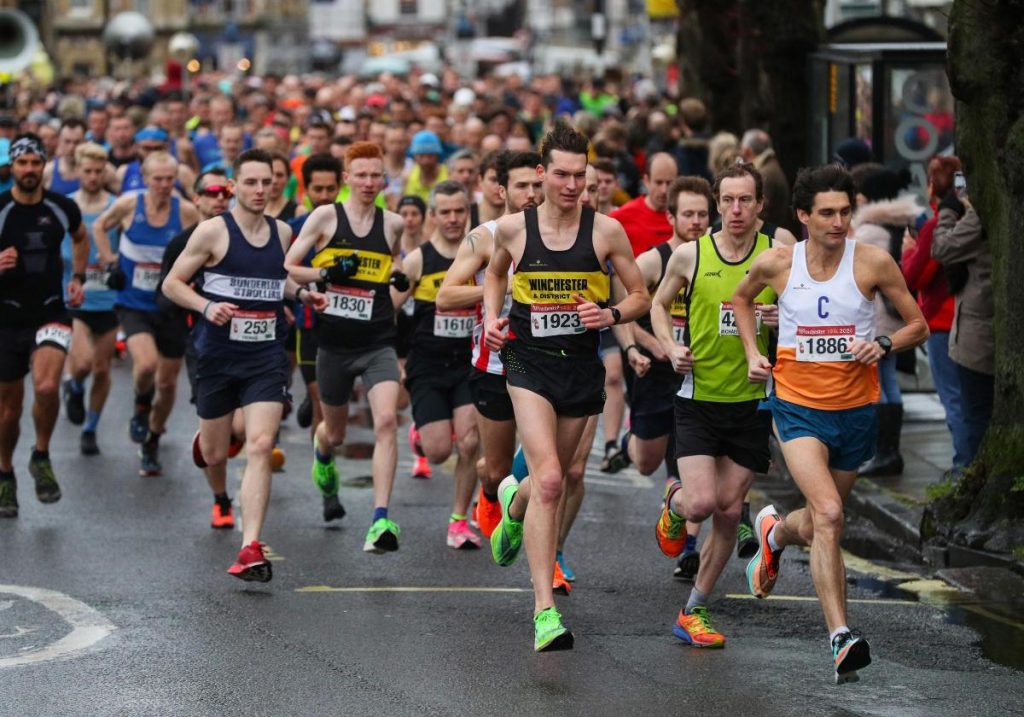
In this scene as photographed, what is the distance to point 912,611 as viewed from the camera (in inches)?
360

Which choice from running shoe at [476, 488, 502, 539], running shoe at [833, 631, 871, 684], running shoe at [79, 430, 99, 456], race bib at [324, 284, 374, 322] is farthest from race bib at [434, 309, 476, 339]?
running shoe at [833, 631, 871, 684]

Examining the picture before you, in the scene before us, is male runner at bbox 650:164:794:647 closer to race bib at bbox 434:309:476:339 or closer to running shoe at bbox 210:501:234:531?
race bib at bbox 434:309:476:339

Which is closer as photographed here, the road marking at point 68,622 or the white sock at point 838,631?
the white sock at point 838,631

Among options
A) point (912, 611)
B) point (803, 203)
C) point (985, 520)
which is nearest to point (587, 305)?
point (803, 203)

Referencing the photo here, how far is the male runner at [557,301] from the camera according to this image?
857cm

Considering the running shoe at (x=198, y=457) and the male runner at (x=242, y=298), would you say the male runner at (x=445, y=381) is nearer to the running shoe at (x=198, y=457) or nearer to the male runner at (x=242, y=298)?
the male runner at (x=242, y=298)

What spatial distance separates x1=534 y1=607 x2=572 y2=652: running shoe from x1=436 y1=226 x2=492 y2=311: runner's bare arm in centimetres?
176

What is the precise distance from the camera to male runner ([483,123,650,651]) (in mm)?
8570

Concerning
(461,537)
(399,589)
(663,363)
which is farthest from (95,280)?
(399,589)

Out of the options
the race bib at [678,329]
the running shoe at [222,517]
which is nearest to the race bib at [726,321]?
the race bib at [678,329]

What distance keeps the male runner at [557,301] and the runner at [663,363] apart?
818 mm

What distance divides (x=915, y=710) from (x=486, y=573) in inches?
125

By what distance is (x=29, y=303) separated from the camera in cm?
1192

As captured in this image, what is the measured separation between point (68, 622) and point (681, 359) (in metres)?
2.76
